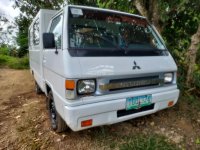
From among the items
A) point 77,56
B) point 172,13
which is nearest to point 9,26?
point 172,13

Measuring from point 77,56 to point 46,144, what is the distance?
1486 mm

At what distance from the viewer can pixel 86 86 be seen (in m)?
2.16

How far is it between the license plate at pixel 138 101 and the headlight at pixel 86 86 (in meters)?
0.52

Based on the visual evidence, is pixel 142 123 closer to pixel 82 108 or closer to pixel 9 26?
pixel 82 108

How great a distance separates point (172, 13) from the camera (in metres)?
5.11

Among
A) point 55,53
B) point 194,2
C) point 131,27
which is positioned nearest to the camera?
point 55,53

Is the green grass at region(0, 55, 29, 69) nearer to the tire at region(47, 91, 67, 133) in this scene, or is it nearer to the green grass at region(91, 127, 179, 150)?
the tire at region(47, 91, 67, 133)

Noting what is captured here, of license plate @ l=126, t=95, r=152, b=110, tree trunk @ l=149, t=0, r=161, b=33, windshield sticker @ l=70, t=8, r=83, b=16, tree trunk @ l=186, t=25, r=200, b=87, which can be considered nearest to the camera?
license plate @ l=126, t=95, r=152, b=110

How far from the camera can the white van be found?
2121 mm

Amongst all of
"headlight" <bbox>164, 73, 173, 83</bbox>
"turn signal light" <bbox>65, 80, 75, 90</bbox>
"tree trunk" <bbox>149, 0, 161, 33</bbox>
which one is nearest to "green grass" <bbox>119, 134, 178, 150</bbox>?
"headlight" <bbox>164, 73, 173, 83</bbox>

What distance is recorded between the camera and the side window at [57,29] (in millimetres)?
2635

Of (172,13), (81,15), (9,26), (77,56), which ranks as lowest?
(77,56)

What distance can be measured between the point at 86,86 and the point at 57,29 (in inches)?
48.8

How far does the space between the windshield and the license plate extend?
0.63m
